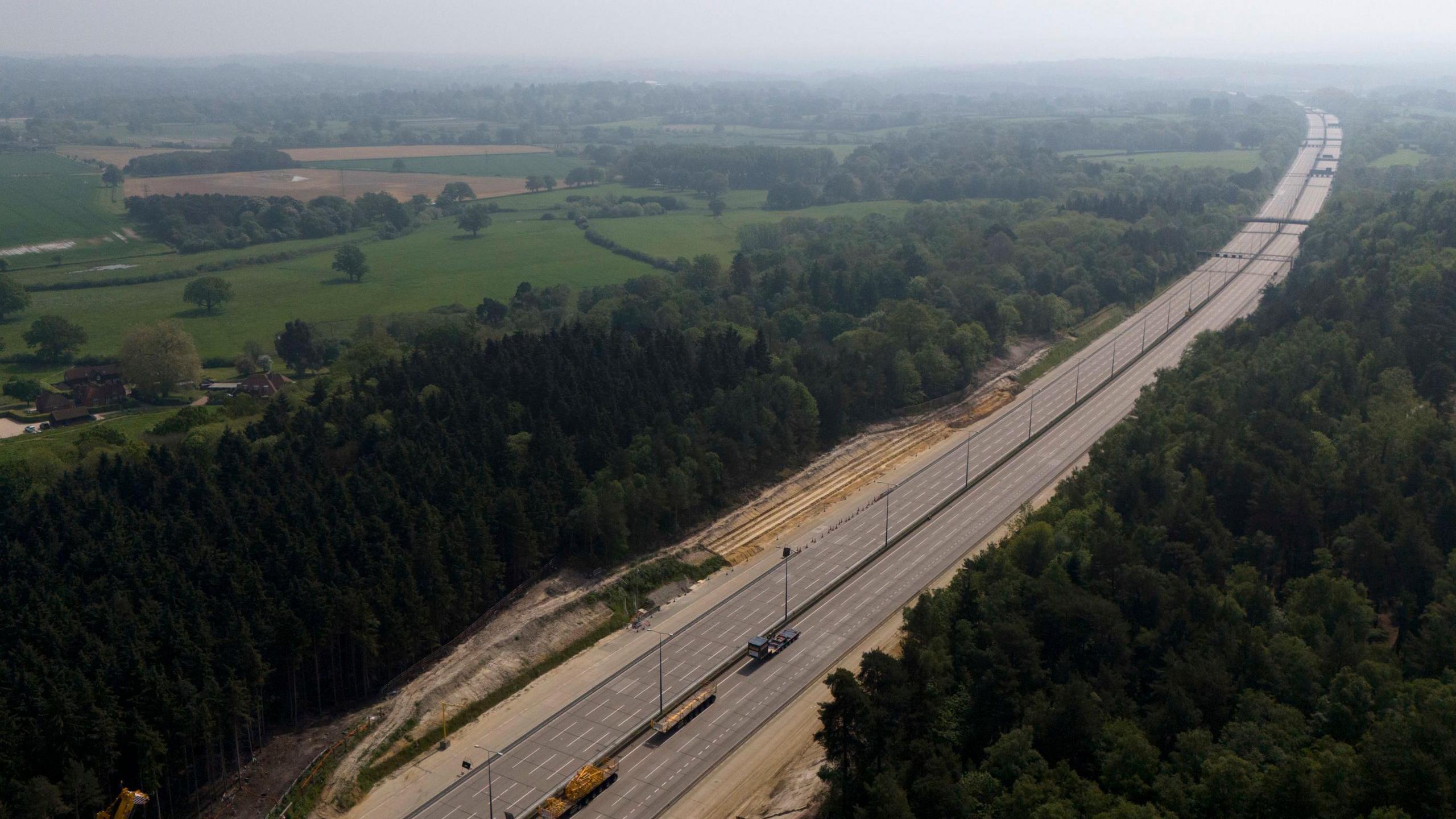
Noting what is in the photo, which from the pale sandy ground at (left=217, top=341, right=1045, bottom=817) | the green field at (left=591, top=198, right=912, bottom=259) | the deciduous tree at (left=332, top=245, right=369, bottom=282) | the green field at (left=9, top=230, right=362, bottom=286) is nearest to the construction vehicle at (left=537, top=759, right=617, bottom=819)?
the pale sandy ground at (left=217, top=341, right=1045, bottom=817)

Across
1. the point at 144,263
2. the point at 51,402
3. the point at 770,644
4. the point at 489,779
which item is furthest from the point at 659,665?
the point at 144,263

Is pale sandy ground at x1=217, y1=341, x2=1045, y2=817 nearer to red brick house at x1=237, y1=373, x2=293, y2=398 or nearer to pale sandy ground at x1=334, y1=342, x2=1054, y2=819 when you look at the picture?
pale sandy ground at x1=334, y1=342, x2=1054, y2=819

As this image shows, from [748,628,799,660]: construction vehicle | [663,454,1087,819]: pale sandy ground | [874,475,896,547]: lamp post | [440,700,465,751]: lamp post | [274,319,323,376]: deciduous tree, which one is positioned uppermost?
[274,319,323,376]: deciduous tree

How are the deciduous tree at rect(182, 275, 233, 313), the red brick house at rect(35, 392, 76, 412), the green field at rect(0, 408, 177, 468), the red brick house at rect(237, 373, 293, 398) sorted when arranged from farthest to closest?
the deciduous tree at rect(182, 275, 233, 313) → the red brick house at rect(237, 373, 293, 398) → the red brick house at rect(35, 392, 76, 412) → the green field at rect(0, 408, 177, 468)

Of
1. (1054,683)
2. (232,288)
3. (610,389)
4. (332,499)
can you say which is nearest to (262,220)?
(232,288)

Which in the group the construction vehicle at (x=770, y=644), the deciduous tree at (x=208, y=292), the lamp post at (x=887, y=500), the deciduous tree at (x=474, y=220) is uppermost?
the deciduous tree at (x=474, y=220)

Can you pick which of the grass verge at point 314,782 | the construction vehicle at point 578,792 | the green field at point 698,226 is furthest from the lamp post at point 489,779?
the green field at point 698,226

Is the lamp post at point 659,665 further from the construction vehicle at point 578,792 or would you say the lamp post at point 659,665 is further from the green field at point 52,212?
the green field at point 52,212
